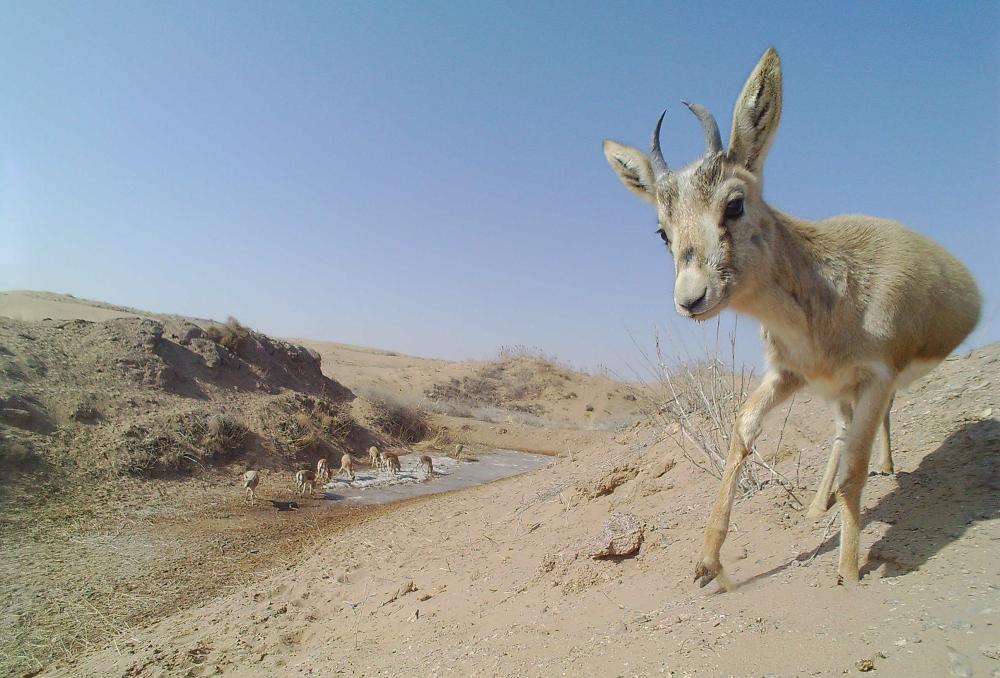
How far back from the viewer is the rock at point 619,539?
188 inches

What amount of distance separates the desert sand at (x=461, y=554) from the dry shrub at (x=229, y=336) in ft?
9.68

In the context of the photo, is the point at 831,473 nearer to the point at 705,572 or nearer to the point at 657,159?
the point at 705,572

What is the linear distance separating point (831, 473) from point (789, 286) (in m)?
1.78

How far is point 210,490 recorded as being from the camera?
11570 mm

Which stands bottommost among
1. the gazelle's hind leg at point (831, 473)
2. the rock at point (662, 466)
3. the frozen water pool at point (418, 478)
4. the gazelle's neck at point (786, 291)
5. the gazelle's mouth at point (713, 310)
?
the frozen water pool at point (418, 478)

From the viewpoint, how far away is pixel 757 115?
340 cm

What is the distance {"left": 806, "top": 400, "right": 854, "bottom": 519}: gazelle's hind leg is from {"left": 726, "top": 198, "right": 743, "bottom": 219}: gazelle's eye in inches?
73.0

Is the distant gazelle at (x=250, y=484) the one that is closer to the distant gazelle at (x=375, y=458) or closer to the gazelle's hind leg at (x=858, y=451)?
the distant gazelle at (x=375, y=458)

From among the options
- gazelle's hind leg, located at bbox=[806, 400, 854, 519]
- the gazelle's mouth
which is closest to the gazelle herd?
gazelle's hind leg, located at bbox=[806, 400, 854, 519]

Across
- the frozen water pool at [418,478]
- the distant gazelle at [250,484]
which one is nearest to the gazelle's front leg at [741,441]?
the frozen water pool at [418,478]

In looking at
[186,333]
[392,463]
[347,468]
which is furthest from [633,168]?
[186,333]

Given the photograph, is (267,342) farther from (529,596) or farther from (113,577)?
(529,596)

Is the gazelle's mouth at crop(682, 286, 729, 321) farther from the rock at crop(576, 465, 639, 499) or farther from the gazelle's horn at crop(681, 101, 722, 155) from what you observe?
the rock at crop(576, 465, 639, 499)

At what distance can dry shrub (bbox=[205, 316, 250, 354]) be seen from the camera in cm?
1783
